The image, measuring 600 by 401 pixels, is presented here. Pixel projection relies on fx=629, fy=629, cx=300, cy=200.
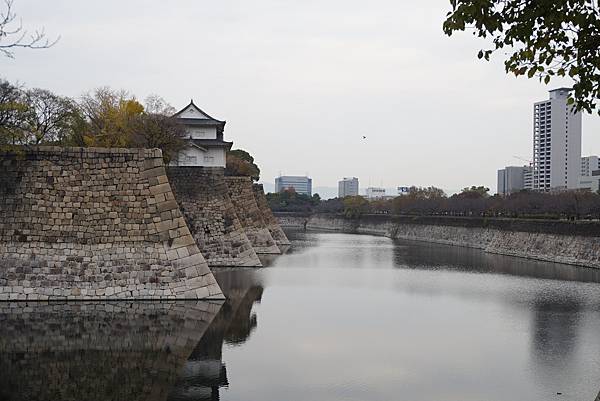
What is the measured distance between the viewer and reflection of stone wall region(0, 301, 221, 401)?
384 inches

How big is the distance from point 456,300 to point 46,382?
44.3 feet

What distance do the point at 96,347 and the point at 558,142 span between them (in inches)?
4271

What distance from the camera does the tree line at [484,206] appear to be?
147 ft

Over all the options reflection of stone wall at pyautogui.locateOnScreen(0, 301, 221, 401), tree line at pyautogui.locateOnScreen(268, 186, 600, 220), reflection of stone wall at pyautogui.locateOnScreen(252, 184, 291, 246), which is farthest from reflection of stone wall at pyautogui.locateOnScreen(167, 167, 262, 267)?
tree line at pyautogui.locateOnScreen(268, 186, 600, 220)

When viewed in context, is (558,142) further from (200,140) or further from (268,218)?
(200,140)

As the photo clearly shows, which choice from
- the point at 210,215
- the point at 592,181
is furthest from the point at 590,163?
the point at 210,215

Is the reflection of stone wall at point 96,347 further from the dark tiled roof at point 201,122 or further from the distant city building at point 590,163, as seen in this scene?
the distant city building at point 590,163

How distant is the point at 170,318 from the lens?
1495cm

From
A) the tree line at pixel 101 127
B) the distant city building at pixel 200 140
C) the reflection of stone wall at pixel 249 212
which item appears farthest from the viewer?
the reflection of stone wall at pixel 249 212

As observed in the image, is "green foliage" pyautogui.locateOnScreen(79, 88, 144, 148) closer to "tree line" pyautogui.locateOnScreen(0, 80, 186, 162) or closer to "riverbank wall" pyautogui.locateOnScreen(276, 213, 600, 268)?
"tree line" pyautogui.locateOnScreen(0, 80, 186, 162)

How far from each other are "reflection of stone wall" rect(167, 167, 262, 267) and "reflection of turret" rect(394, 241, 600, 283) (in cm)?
906

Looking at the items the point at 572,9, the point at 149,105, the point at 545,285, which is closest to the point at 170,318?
the point at 572,9

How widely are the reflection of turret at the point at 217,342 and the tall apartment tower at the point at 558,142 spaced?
95.6m

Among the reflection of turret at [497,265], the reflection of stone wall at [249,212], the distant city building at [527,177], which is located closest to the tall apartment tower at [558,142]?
the distant city building at [527,177]
